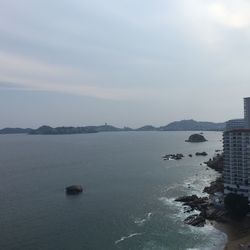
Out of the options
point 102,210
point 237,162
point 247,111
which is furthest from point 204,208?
point 247,111

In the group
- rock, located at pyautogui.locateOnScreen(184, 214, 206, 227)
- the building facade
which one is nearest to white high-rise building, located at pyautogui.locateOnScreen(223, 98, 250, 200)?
the building facade

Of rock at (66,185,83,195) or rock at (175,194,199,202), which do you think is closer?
rock at (175,194,199,202)

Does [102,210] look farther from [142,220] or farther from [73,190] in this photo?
[73,190]

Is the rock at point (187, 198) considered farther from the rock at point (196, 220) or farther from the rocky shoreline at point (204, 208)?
the rock at point (196, 220)

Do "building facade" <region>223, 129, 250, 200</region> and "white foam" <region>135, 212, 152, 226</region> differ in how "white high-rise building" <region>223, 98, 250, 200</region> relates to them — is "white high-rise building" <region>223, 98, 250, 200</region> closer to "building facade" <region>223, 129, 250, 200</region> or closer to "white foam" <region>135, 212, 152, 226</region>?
"building facade" <region>223, 129, 250, 200</region>

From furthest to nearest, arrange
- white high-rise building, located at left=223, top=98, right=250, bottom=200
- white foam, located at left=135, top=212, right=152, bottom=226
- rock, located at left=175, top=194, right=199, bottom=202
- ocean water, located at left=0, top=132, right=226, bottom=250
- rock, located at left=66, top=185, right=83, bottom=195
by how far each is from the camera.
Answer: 1. rock, located at left=66, top=185, right=83, bottom=195
2. rock, located at left=175, top=194, right=199, bottom=202
3. white high-rise building, located at left=223, top=98, right=250, bottom=200
4. white foam, located at left=135, top=212, right=152, bottom=226
5. ocean water, located at left=0, top=132, right=226, bottom=250

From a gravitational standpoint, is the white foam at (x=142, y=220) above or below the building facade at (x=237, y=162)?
below

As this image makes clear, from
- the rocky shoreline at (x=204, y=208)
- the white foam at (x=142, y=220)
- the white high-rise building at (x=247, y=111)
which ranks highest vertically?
the white high-rise building at (x=247, y=111)

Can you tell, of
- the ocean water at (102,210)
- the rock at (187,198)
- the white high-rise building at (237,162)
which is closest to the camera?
the ocean water at (102,210)

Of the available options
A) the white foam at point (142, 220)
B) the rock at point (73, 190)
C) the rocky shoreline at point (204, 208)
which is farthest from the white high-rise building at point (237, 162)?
the rock at point (73, 190)
